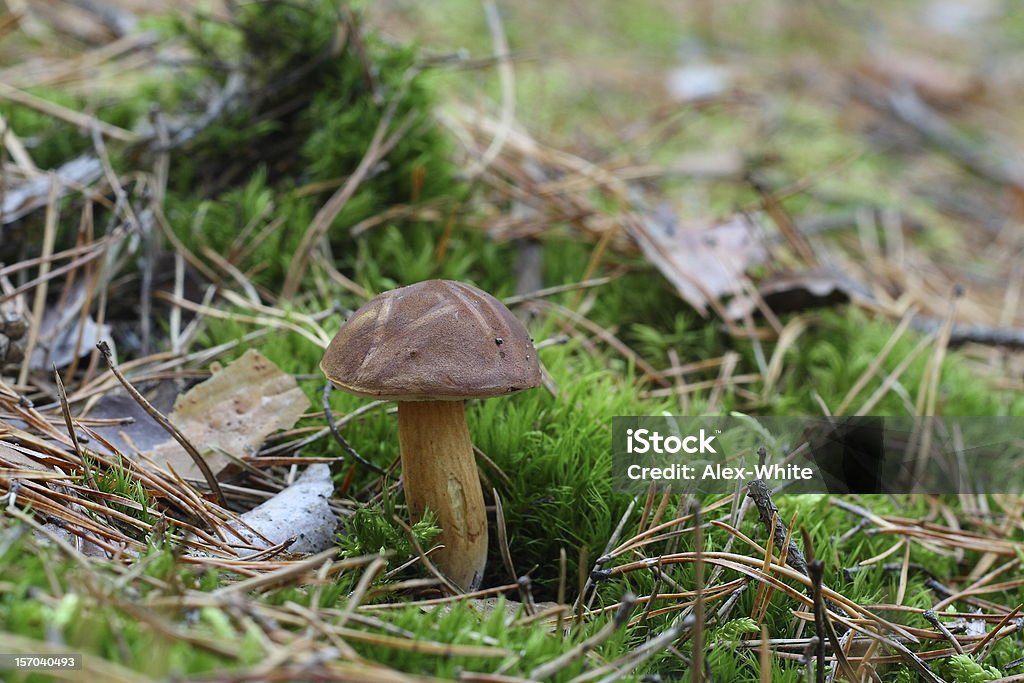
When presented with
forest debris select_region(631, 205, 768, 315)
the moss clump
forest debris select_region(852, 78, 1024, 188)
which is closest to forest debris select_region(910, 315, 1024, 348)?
forest debris select_region(631, 205, 768, 315)

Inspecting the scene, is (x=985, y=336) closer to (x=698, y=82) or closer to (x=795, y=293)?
(x=795, y=293)

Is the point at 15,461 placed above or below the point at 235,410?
above

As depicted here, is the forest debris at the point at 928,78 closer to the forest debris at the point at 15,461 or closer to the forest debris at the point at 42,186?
the forest debris at the point at 42,186

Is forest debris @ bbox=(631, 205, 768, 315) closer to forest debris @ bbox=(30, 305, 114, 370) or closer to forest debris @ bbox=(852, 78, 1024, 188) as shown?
forest debris @ bbox=(30, 305, 114, 370)

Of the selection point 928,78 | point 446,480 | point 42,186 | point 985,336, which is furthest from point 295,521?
point 928,78

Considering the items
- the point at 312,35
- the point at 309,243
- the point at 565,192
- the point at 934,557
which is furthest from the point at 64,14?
the point at 934,557
